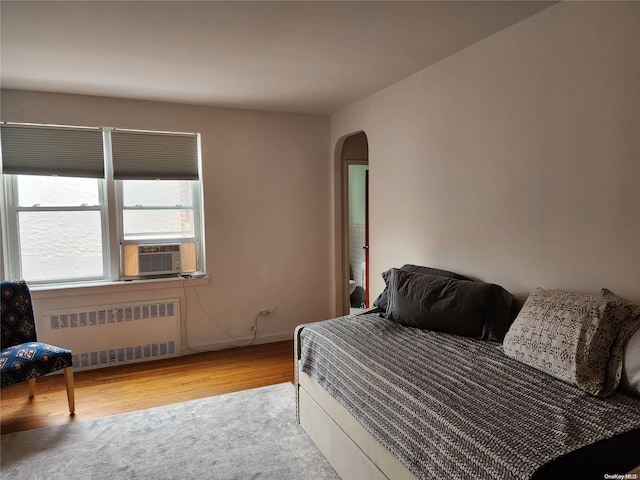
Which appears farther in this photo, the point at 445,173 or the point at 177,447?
the point at 445,173

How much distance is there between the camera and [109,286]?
3.67 metres

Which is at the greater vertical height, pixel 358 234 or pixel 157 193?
pixel 157 193

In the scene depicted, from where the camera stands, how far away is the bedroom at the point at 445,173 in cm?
192

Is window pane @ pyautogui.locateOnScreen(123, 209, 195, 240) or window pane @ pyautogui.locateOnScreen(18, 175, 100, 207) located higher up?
window pane @ pyautogui.locateOnScreen(18, 175, 100, 207)

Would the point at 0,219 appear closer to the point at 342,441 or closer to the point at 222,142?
the point at 222,142

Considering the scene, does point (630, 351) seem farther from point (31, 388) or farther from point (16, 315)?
point (31, 388)

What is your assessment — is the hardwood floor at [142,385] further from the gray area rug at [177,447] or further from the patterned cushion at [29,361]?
the patterned cushion at [29,361]

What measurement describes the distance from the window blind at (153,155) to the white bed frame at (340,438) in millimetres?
2138

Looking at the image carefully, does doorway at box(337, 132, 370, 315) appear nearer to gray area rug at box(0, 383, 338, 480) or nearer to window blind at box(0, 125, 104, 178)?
gray area rug at box(0, 383, 338, 480)

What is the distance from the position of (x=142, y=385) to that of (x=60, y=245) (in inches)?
56.3

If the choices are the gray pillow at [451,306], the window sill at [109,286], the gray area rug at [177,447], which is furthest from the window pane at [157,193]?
the gray pillow at [451,306]

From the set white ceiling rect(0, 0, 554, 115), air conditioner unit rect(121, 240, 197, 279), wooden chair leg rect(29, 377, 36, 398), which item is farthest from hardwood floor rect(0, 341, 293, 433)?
white ceiling rect(0, 0, 554, 115)

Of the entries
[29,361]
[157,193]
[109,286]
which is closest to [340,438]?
[29,361]

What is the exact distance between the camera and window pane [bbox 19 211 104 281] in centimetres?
352
